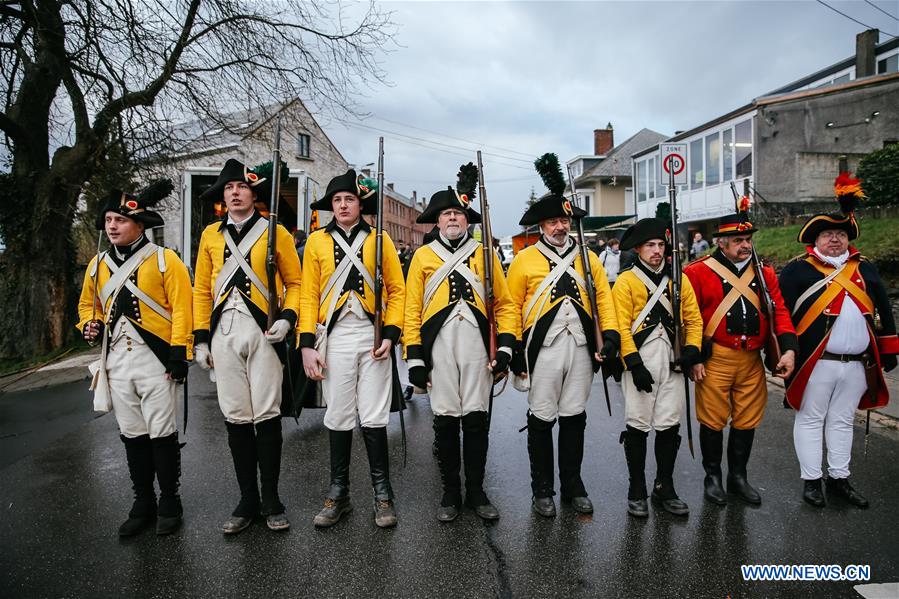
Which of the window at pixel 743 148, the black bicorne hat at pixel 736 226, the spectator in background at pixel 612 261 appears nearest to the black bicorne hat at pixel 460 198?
the black bicorne hat at pixel 736 226

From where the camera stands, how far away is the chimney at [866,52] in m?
21.7

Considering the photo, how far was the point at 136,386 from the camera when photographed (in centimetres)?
355

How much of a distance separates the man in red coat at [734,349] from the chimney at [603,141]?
133ft

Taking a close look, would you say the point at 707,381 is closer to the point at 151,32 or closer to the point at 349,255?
the point at 349,255

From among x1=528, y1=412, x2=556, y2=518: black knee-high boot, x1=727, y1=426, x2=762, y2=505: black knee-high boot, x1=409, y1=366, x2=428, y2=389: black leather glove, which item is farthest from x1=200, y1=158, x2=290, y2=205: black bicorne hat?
x1=727, y1=426, x2=762, y2=505: black knee-high boot

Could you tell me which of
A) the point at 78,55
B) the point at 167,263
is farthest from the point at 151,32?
the point at 167,263

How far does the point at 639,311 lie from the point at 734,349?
2.58ft

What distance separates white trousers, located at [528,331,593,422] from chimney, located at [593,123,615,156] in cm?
4119

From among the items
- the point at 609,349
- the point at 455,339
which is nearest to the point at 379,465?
the point at 455,339

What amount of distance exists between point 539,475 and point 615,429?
218 cm

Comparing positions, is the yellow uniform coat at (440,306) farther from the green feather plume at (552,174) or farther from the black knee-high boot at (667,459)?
the black knee-high boot at (667,459)

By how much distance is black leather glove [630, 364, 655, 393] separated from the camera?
3.61 meters

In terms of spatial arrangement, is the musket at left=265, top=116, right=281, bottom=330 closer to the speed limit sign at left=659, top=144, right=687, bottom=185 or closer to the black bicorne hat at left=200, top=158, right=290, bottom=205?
the black bicorne hat at left=200, top=158, right=290, bottom=205

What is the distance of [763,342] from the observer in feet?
13.1
